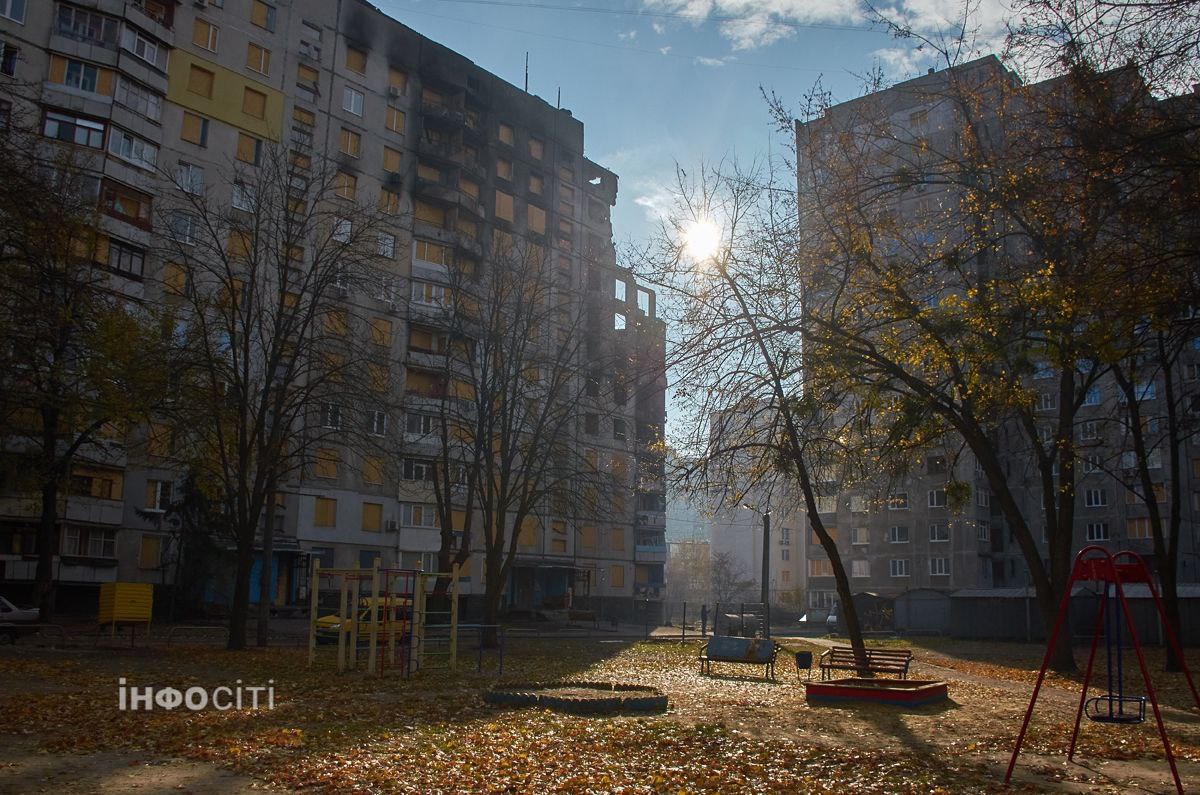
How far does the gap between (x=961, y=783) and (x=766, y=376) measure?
1066cm

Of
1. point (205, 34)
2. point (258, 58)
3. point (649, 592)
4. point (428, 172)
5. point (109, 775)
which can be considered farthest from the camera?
point (649, 592)

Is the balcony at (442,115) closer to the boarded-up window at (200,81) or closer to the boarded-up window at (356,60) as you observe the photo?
the boarded-up window at (356,60)

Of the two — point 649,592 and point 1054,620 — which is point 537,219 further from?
point 1054,620

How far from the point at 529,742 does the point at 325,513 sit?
41.4 metres

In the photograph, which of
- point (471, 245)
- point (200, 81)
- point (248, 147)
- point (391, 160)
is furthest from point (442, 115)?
point (200, 81)

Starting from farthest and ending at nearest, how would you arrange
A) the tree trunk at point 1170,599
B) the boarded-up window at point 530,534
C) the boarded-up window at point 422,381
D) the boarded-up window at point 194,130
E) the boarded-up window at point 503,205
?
1. the boarded-up window at point 503,205
2. the boarded-up window at point 530,534
3. the boarded-up window at point 422,381
4. the boarded-up window at point 194,130
5. the tree trunk at point 1170,599

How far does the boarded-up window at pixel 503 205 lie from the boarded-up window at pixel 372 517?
20.3m

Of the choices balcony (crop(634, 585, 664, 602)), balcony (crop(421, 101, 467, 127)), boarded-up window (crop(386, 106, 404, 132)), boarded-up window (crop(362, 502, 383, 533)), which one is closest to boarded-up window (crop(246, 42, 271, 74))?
boarded-up window (crop(386, 106, 404, 132))

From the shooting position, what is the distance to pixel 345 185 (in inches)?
1209

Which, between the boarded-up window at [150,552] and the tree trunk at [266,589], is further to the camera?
the boarded-up window at [150,552]

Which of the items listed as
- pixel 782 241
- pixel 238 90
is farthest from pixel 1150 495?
pixel 238 90

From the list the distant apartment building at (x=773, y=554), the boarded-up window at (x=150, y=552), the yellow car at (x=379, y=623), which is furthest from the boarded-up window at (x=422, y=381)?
the distant apartment building at (x=773, y=554)

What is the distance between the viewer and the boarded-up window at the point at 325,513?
165 ft

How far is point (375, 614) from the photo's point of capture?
20.0 m
